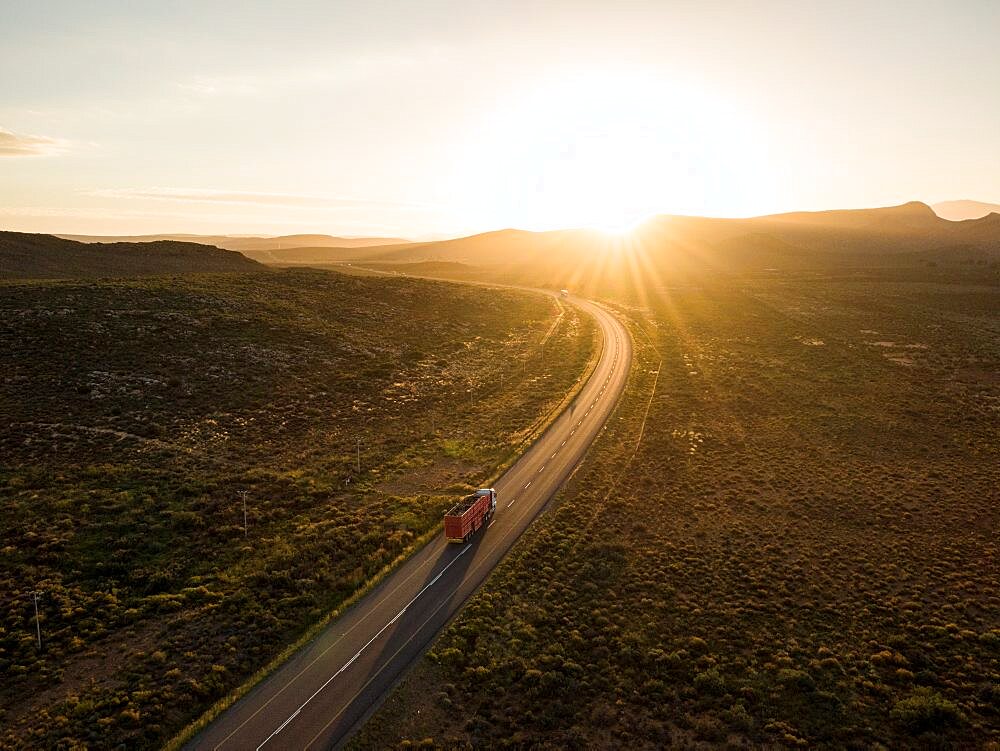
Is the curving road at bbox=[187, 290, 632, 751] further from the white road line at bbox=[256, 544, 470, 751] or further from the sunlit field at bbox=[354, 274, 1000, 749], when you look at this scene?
the sunlit field at bbox=[354, 274, 1000, 749]

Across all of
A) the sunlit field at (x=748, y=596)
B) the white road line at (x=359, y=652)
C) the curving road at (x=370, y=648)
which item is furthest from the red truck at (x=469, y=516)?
the sunlit field at (x=748, y=596)

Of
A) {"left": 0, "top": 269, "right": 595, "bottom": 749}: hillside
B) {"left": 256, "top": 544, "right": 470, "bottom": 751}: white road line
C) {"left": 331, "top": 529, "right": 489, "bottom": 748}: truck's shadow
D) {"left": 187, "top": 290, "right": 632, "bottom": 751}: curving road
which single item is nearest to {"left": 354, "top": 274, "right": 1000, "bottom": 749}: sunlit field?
{"left": 331, "top": 529, "right": 489, "bottom": 748}: truck's shadow

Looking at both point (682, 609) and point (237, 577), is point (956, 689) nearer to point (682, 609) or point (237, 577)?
point (682, 609)

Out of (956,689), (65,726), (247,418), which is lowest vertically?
(956,689)

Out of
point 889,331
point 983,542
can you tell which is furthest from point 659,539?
point 889,331

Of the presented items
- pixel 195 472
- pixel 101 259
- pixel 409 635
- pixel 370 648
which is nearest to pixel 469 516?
pixel 409 635

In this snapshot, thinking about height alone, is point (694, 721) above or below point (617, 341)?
below
